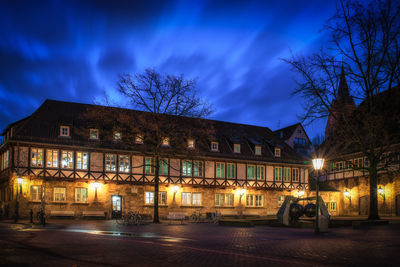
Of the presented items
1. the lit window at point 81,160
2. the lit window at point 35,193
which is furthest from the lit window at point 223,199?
the lit window at point 35,193

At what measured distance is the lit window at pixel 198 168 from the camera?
3919cm

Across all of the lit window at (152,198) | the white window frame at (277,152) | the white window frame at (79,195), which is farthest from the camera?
the white window frame at (277,152)

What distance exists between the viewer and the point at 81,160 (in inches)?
1345

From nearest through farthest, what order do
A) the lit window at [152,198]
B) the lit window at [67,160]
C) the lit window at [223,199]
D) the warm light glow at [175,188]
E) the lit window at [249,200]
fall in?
the lit window at [67,160] → the lit window at [152,198] → the warm light glow at [175,188] → the lit window at [223,199] → the lit window at [249,200]

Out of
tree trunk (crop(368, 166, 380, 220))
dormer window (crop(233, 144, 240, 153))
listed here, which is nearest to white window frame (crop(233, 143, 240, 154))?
dormer window (crop(233, 144, 240, 153))

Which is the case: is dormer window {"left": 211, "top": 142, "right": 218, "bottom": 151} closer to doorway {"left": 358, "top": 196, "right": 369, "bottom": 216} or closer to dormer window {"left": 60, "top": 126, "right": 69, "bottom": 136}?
dormer window {"left": 60, "top": 126, "right": 69, "bottom": 136}

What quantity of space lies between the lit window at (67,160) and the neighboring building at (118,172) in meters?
0.08

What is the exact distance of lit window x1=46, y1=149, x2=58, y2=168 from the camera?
3275 cm

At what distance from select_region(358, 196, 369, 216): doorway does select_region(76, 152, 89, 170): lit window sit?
27361mm

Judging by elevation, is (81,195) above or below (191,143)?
below

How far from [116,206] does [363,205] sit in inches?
971

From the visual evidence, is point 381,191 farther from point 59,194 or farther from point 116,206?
point 59,194

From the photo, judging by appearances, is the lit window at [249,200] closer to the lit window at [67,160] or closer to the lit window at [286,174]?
the lit window at [286,174]

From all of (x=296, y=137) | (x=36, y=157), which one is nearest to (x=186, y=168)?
(x=36, y=157)
